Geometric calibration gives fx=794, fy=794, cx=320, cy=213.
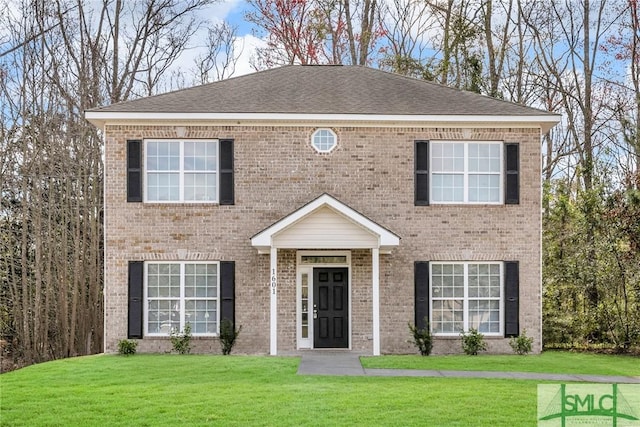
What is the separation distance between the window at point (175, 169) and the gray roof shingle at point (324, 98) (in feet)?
2.91

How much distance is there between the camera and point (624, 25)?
2794cm

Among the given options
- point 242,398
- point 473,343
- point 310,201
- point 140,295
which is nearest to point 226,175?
point 310,201

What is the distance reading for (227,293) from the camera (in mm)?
18625

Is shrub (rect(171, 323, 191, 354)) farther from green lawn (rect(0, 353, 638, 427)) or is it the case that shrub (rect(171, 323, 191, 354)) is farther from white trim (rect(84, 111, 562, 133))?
white trim (rect(84, 111, 562, 133))

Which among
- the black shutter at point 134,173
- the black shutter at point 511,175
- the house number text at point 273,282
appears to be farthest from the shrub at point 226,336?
the black shutter at point 511,175

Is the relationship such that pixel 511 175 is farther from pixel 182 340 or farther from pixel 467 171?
pixel 182 340

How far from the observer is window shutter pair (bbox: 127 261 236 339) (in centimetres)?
1853

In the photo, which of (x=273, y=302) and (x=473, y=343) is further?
(x=473, y=343)

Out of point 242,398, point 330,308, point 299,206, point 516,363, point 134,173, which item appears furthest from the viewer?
point 330,308

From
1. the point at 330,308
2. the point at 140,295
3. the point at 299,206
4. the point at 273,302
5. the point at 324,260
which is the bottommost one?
the point at 330,308

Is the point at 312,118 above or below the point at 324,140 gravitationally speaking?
above

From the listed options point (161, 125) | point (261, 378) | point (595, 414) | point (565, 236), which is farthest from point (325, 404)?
point (565, 236)

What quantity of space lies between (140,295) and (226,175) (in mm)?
3452

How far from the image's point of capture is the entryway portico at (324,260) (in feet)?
58.4
